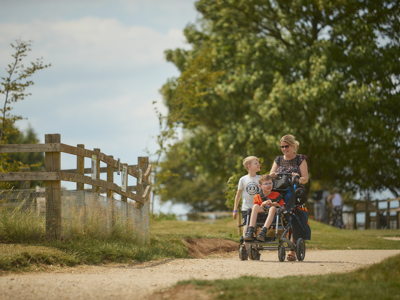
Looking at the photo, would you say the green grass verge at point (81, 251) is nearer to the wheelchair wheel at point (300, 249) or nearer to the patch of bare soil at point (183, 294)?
the wheelchair wheel at point (300, 249)

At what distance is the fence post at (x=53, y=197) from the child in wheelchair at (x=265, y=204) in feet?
9.82

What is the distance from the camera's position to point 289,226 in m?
8.70

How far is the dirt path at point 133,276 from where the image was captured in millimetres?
5371

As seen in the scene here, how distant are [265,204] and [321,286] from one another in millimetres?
3528

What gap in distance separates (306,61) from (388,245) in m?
12.0

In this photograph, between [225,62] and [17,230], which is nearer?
[17,230]

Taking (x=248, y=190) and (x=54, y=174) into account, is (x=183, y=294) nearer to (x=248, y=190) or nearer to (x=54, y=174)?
(x=54, y=174)

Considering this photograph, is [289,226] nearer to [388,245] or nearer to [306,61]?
[388,245]

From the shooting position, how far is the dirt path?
537cm

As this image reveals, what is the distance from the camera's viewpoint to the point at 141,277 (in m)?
6.51

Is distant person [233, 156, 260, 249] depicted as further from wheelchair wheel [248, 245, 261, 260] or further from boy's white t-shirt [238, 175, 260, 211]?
wheelchair wheel [248, 245, 261, 260]

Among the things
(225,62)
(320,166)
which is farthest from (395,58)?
(225,62)

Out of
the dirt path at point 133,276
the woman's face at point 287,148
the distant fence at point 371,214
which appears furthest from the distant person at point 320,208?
the woman's face at point 287,148

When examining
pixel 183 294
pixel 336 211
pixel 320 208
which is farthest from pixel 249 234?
pixel 320 208
